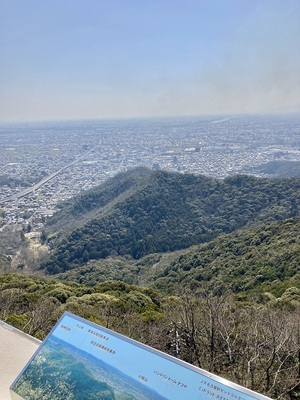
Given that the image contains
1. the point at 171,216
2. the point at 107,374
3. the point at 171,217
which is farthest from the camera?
the point at 171,216

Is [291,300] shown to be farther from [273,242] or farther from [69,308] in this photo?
[273,242]

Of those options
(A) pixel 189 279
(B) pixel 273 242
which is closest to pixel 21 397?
(A) pixel 189 279

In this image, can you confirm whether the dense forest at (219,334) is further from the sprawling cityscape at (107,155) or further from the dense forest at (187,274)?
the sprawling cityscape at (107,155)

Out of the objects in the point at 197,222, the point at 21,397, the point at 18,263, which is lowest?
the point at 18,263

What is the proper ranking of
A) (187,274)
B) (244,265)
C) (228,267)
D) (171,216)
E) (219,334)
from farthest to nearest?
1. (171,216)
2. (187,274)
3. (228,267)
4. (244,265)
5. (219,334)

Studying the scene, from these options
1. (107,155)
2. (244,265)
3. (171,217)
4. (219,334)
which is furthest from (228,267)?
(107,155)

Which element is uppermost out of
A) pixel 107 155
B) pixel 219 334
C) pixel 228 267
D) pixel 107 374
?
pixel 107 374

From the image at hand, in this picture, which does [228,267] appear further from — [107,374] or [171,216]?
[107,374]

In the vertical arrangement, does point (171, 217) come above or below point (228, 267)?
below
